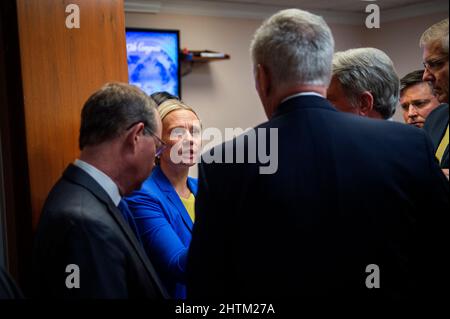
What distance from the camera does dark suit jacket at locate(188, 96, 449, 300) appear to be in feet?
3.97

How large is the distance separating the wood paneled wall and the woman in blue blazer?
318mm

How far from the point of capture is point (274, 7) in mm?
6297

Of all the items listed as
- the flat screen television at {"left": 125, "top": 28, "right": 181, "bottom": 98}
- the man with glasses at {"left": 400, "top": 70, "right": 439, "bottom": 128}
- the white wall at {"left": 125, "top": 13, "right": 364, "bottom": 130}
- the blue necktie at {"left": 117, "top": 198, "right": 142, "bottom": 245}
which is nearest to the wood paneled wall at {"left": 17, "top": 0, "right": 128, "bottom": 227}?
the blue necktie at {"left": 117, "top": 198, "right": 142, "bottom": 245}

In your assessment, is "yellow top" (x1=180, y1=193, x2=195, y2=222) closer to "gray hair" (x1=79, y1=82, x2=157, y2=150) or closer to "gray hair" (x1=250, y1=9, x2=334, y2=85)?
"gray hair" (x1=79, y1=82, x2=157, y2=150)

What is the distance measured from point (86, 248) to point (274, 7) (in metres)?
5.45

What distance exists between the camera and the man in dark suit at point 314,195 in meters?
1.21

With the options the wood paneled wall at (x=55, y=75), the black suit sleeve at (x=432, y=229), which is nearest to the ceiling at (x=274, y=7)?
the wood paneled wall at (x=55, y=75)

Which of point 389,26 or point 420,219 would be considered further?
point 389,26

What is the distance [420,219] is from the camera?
1.26 m

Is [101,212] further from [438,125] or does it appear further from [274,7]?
[274,7]

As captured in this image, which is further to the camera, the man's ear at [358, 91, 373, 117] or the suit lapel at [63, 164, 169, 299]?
the man's ear at [358, 91, 373, 117]
